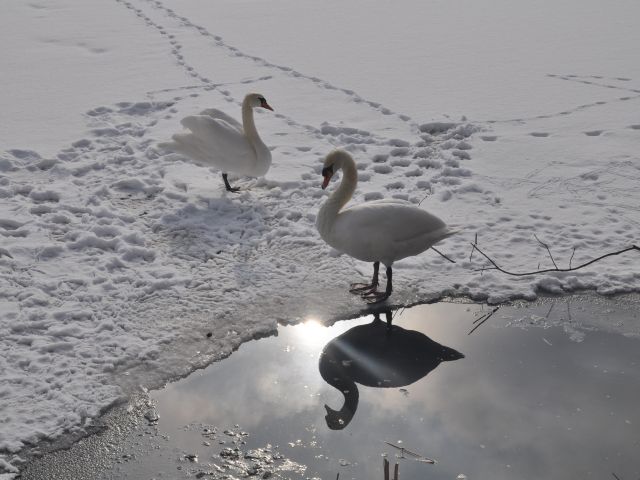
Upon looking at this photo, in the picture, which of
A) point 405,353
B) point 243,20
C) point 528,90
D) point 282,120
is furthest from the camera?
point 243,20

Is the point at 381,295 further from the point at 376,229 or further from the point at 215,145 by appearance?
the point at 215,145

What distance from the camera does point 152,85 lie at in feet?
32.6

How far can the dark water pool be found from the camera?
382 centimetres

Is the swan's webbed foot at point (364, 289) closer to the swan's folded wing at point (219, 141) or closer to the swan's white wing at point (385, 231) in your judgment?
the swan's white wing at point (385, 231)

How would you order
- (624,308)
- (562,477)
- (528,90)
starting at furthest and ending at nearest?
(528,90), (624,308), (562,477)

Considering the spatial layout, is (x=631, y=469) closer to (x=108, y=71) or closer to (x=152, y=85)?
(x=152, y=85)

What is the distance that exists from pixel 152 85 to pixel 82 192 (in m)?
3.36

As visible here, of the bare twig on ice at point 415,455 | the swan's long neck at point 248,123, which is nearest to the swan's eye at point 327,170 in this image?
the swan's long neck at point 248,123

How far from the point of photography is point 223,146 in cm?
694

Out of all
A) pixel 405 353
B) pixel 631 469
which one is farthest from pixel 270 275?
pixel 631 469

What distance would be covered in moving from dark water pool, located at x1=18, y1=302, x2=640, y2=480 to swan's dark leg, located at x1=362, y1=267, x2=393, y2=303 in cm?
18

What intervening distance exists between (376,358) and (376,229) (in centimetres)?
85

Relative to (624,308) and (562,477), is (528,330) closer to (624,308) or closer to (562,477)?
(624,308)

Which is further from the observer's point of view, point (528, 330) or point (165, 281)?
point (165, 281)
